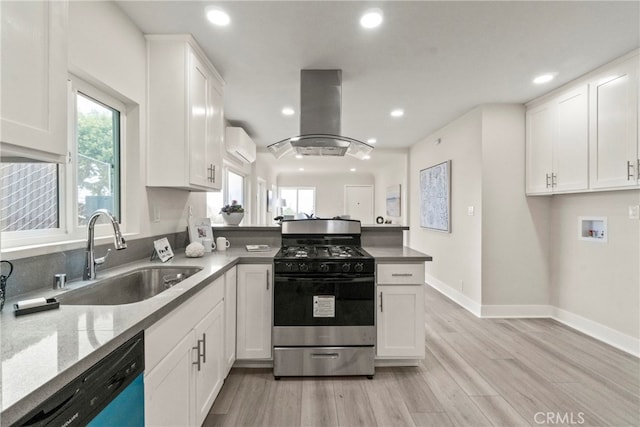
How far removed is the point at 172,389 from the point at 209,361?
47 cm

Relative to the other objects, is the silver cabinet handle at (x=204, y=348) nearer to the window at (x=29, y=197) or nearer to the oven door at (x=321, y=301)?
the oven door at (x=321, y=301)

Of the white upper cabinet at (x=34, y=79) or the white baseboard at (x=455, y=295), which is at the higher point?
the white upper cabinet at (x=34, y=79)

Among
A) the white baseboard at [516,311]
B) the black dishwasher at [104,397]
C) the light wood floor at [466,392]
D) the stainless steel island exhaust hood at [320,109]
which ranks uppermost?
the stainless steel island exhaust hood at [320,109]

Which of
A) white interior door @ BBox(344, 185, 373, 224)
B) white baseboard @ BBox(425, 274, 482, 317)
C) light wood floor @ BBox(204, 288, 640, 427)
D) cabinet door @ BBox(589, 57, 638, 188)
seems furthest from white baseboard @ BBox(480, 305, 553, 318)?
white interior door @ BBox(344, 185, 373, 224)

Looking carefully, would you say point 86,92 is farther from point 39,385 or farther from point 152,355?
point 39,385

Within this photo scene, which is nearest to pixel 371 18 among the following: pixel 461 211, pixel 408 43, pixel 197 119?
pixel 408 43

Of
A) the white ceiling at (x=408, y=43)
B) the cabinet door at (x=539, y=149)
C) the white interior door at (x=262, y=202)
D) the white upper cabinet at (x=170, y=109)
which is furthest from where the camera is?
the white interior door at (x=262, y=202)

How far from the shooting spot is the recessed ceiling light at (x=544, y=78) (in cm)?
274

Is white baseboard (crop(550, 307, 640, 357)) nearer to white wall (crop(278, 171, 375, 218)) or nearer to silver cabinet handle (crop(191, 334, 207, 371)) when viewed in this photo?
silver cabinet handle (crop(191, 334, 207, 371))

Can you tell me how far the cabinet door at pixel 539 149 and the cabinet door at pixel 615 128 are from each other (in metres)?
0.47

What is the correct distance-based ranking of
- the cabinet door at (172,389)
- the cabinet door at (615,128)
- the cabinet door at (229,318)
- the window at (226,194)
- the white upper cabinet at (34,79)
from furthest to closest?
the window at (226,194) → the cabinet door at (615,128) → the cabinet door at (229,318) → the cabinet door at (172,389) → the white upper cabinet at (34,79)

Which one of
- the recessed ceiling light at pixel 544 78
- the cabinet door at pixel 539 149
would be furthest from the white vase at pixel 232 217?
the cabinet door at pixel 539 149

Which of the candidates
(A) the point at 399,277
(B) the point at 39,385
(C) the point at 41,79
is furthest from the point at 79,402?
(A) the point at 399,277

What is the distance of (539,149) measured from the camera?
10.7 ft
